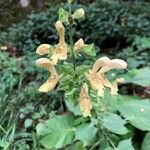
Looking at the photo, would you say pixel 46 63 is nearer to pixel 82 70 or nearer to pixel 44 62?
pixel 44 62

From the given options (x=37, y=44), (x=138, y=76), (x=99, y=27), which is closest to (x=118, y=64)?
(x=138, y=76)

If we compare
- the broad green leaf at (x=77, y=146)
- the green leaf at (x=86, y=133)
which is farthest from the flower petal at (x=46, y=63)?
the broad green leaf at (x=77, y=146)

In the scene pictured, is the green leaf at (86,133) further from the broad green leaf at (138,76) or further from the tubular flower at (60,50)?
the broad green leaf at (138,76)

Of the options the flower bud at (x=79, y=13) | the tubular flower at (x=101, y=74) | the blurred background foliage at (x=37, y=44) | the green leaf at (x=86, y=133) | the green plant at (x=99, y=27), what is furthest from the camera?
the green plant at (x=99, y=27)

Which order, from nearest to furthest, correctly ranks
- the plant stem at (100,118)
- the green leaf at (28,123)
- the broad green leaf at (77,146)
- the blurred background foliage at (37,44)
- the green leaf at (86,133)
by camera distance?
the plant stem at (100,118), the green leaf at (86,133), the broad green leaf at (77,146), the green leaf at (28,123), the blurred background foliage at (37,44)

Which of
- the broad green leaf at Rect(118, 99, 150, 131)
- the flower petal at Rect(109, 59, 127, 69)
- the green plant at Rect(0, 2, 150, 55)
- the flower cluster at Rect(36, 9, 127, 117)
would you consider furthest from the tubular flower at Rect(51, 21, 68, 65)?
the green plant at Rect(0, 2, 150, 55)

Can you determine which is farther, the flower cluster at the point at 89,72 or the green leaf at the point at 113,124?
the green leaf at the point at 113,124

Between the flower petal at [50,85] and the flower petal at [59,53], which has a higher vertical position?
the flower petal at [59,53]
